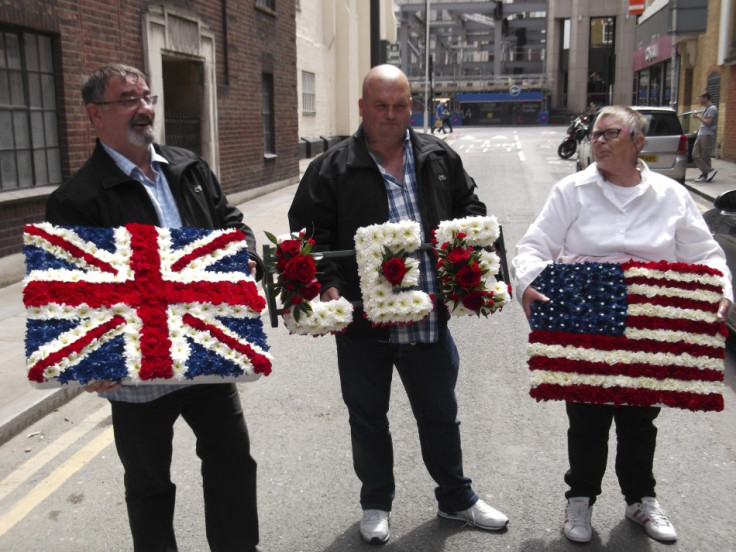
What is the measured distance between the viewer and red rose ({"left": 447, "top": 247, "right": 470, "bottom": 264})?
316 centimetres

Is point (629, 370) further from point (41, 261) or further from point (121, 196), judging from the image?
point (41, 261)

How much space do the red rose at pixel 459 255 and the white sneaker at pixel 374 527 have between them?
1.24m

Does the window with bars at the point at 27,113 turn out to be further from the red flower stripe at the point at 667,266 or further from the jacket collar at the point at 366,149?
the red flower stripe at the point at 667,266

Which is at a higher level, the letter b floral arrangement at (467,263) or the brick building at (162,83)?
the brick building at (162,83)

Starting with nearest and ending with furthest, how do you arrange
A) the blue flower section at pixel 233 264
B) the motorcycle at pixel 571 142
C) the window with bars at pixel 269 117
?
the blue flower section at pixel 233 264 → the window with bars at pixel 269 117 → the motorcycle at pixel 571 142

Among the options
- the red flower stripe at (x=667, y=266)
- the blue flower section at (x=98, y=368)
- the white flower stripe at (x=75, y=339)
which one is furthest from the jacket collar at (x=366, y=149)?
the blue flower section at (x=98, y=368)

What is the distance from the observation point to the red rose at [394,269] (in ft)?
10.1

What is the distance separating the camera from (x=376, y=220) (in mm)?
3270

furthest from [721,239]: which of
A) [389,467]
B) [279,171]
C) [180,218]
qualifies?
[279,171]

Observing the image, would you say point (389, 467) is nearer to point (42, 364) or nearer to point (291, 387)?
point (42, 364)

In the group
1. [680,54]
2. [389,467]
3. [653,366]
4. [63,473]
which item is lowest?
[63,473]

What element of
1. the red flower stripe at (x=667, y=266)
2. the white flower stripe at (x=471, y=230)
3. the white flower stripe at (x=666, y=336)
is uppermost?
the white flower stripe at (x=471, y=230)

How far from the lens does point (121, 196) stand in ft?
9.46

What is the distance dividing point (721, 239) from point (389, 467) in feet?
15.3
